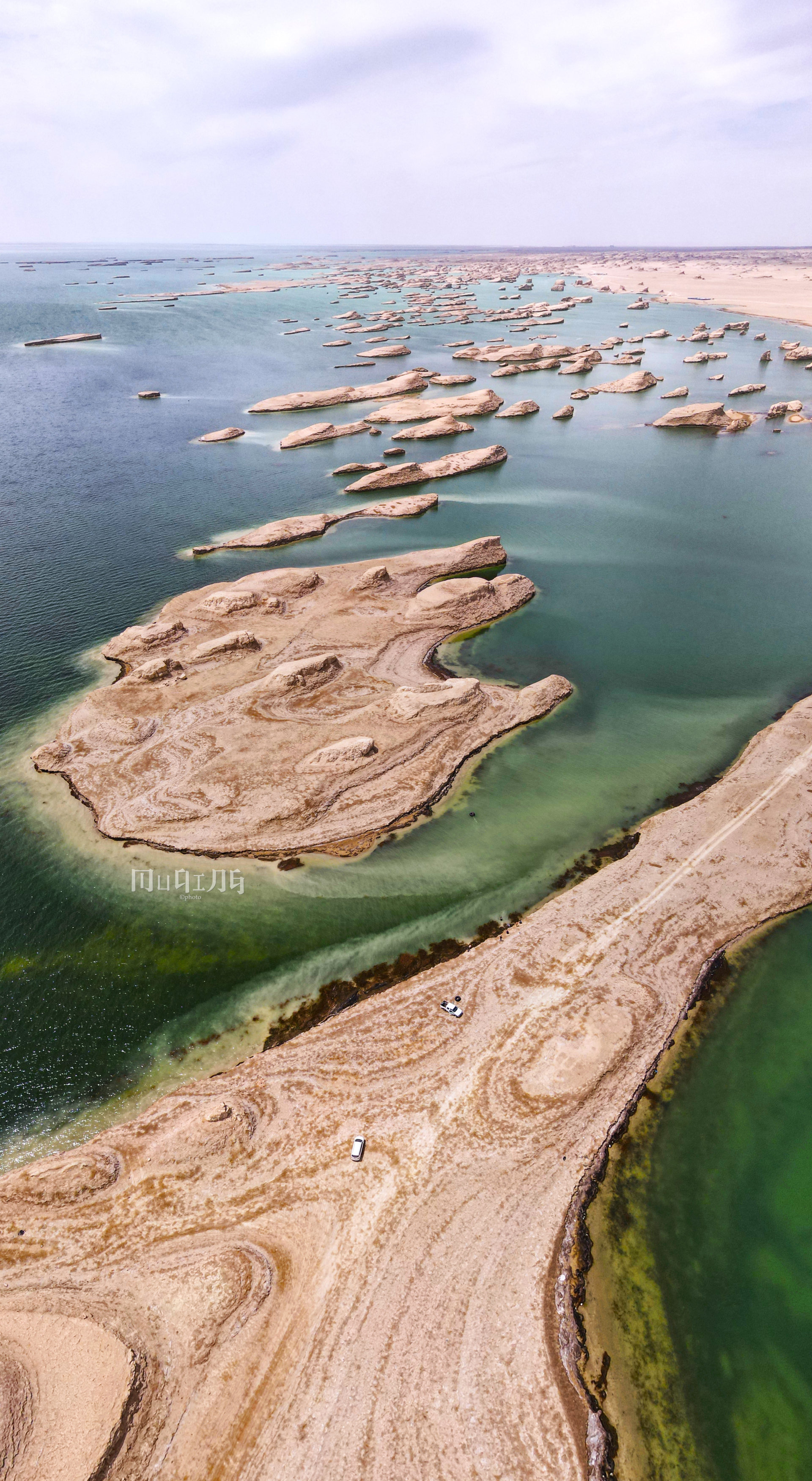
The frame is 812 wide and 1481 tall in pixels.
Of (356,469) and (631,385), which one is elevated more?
(631,385)

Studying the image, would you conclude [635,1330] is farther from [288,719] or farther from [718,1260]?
[288,719]

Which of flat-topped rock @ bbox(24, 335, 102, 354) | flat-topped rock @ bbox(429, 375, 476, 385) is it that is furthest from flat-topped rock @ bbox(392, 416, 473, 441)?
flat-topped rock @ bbox(24, 335, 102, 354)

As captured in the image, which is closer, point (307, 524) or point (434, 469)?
point (307, 524)

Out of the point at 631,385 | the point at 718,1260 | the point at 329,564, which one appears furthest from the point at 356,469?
the point at 718,1260

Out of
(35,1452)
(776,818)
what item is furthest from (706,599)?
(35,1452)

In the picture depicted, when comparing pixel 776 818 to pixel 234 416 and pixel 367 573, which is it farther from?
pixel 234 416

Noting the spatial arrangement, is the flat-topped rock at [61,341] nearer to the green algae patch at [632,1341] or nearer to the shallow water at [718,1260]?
the shallow water at [718,1260]
